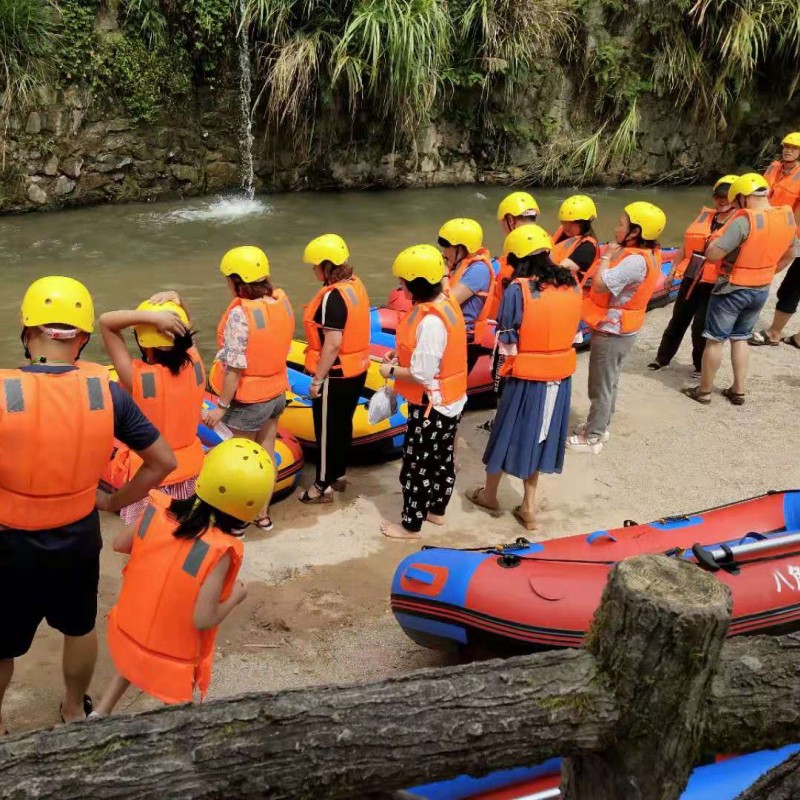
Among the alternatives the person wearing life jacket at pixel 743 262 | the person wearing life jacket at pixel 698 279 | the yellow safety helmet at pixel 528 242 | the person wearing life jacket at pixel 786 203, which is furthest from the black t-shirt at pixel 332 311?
the person wearing life jacket at pixel 786 203

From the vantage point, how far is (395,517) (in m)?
4.49

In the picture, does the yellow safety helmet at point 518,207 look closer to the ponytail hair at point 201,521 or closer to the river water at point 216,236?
the ponytail hair at point 201,521

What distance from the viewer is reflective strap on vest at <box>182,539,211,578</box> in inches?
93.4

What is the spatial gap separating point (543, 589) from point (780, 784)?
145cm

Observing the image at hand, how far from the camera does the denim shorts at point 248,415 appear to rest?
4051 millimetres

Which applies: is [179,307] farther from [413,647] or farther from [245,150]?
[245,150]

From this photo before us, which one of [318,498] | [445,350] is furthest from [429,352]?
[318,498]

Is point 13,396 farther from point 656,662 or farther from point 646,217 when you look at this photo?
point 646,217

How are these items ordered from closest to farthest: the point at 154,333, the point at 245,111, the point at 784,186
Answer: the point at 154,333 → the point at 784,186 → the point at 245,111

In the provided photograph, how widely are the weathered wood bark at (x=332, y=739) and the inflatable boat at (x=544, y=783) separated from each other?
3.31ft

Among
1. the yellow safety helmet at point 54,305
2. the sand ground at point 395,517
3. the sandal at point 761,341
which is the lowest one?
the sand ground at point 395,517

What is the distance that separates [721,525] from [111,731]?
299 cm

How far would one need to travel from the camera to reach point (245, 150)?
37.6 ft

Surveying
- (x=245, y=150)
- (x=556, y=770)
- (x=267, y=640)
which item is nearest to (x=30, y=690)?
(x=267, y=640)
